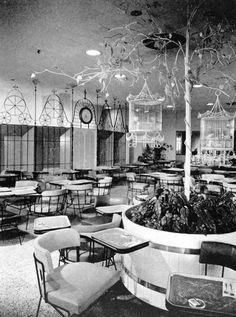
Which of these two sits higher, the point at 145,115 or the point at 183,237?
the point at 145,115

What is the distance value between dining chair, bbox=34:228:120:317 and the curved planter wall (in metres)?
0.48

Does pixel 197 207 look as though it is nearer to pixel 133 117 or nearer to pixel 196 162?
pixel 133 117

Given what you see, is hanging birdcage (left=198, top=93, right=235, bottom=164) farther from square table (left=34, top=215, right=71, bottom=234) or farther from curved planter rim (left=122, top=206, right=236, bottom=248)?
square table (left=34, top=215, right=71, bottom=234)

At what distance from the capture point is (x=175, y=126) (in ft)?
53.9

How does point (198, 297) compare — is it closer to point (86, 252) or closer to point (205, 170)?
point (86, 252)

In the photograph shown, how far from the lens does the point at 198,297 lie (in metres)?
2.07

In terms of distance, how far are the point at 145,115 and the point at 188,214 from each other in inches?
73.9

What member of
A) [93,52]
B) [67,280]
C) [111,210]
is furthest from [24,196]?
[67,280]

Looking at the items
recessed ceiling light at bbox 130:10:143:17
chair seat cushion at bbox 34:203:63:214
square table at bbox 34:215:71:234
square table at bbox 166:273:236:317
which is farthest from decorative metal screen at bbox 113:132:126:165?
square table at bbox 166:273:236:317

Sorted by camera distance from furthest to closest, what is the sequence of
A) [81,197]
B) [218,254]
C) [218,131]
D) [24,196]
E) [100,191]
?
1. [81,197]
2. [100,191]
3. [218,131]
4. [24,196]
5. [218,254]

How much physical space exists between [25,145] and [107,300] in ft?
29.3

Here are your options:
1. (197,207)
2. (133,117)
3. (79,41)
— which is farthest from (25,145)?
(197,207)

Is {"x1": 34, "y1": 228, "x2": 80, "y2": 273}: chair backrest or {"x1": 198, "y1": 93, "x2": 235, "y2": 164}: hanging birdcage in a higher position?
{"x1": 198, "y1": 93, "x2": 235, "y2": 164}: hanging birdcage

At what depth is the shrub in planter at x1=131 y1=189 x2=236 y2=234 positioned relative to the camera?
10.6ft
